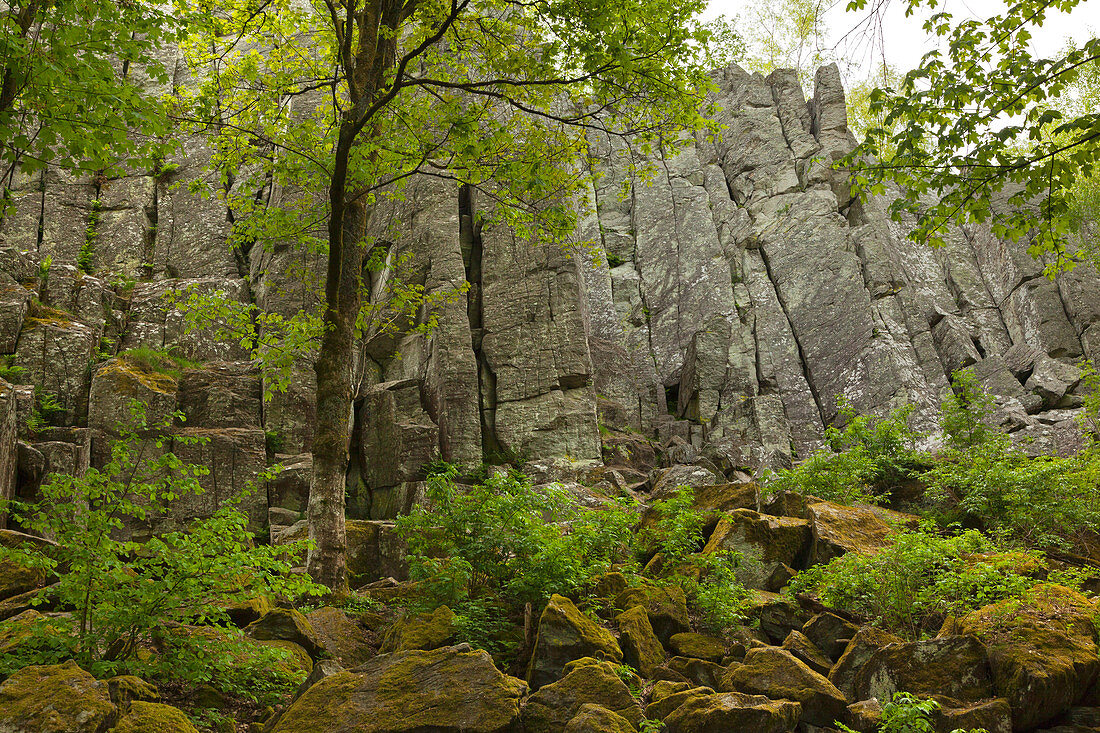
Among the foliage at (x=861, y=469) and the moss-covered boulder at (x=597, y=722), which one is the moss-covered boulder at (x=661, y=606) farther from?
the foliage at (x=861, y=469)

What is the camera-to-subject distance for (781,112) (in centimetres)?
3484

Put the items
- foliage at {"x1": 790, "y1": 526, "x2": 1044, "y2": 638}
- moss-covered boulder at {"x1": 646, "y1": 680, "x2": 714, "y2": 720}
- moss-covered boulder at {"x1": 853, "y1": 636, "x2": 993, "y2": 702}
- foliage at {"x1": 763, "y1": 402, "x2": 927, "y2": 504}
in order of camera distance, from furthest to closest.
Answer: foliage at {"x1": 763, "y1": 402, "x2": 927, "y2": 504}, foliage at {"x1": 790, "y1": 526, "x2": 1044, "y2": 638}, moss-covered boulder at {"x1": 853, "y1": 636, "x2": 993, "y2": 702}, moss-covered boulder at {"x1": 646, "y1": 680, "x2": 714, "y2": 720}

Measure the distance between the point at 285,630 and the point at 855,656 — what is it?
5.94 meters

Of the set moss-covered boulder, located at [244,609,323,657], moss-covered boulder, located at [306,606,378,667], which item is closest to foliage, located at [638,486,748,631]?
moss-covered boulder, located at [306,606,378,667]

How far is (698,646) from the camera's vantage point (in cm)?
807

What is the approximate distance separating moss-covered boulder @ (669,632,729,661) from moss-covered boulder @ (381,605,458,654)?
8.24 feet

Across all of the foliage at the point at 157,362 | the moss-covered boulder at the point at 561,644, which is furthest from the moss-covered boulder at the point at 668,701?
the foliage at the point at 157,362

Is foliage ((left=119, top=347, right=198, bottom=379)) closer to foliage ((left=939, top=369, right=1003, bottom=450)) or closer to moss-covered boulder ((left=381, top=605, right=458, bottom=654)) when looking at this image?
moss-covered boulder ((left=381, top=605, right=458, bottom=654))

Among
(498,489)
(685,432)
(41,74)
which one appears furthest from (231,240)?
(685,432)

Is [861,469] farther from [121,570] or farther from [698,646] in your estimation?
[121,570]

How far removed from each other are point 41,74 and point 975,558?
36.8 ft

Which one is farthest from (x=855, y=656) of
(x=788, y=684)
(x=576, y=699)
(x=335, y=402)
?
(x=335, y=402)

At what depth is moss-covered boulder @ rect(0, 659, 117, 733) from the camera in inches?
182

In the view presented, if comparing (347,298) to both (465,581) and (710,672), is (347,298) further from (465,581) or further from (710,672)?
(710,672)
